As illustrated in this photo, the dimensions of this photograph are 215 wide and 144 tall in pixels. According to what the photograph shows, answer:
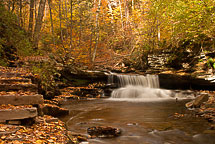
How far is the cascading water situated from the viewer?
42.0 feet

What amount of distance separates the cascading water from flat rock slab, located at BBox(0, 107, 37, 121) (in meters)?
9.66

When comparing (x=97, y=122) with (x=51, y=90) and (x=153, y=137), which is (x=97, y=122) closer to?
(x=153, y=137)

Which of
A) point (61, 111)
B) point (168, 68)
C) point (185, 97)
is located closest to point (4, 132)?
point (61, 111)

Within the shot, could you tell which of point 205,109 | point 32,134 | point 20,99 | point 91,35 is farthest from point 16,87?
point 91,35

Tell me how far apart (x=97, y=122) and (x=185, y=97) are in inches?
315

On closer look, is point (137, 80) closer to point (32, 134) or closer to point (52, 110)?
point (52, 110)

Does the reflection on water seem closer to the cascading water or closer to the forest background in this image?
the forest background

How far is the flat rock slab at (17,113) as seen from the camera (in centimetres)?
315

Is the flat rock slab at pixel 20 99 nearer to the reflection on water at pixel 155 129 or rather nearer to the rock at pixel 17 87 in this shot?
the rock at pixel 17 87

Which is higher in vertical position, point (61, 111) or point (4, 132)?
point (4, 132)

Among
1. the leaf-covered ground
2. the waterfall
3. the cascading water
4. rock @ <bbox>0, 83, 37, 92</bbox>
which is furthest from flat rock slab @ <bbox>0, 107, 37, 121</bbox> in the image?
the waterfall

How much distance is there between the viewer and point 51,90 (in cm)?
925

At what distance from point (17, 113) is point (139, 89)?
36.8 ft

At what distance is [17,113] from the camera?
3.27 meters
